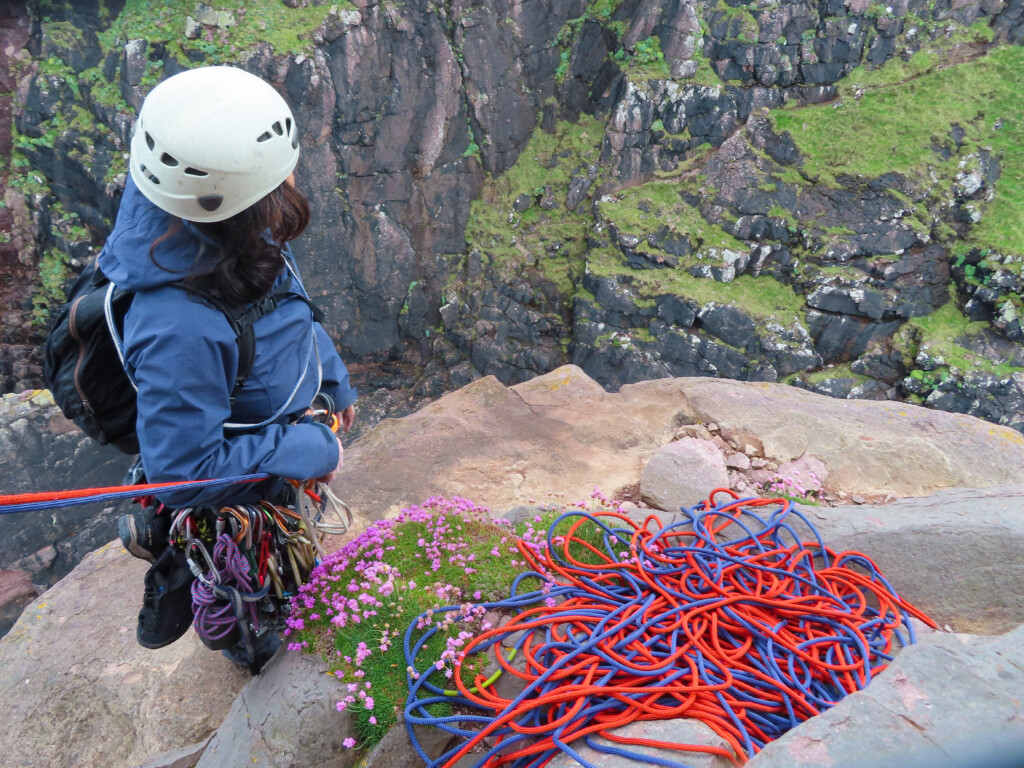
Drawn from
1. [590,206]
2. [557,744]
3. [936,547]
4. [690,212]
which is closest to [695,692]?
[557,744]

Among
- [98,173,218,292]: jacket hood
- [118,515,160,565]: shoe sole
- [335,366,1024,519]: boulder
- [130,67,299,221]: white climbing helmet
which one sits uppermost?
[130,67,299,221]: white climbing helmet

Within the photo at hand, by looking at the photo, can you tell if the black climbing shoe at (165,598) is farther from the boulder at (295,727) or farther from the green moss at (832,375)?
the green moss at (832,375)

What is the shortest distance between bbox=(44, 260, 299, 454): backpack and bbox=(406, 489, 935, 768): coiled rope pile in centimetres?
151

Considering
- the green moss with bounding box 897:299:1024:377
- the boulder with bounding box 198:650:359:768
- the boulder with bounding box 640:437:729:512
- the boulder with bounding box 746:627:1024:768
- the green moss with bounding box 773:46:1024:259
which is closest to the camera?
the boulder with bounding box 746:627:1024:768

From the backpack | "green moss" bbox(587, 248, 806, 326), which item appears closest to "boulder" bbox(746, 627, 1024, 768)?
the backpack

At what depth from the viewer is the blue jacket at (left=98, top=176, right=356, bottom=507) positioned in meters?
1.75

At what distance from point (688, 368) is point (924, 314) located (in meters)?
8.15

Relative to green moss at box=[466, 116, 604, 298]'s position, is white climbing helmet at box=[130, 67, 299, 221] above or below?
above

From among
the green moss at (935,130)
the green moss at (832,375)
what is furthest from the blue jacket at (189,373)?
the green moss at (935,130)

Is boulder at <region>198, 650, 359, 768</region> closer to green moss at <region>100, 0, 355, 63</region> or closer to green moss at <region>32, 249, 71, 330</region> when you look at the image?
green moss at <region>100, 0, 355, 63</region>

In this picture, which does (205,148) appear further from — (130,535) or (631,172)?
(631,172)

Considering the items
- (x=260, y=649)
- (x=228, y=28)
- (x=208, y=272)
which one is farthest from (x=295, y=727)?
(x=228, y=28)

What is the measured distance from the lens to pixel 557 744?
2074mm

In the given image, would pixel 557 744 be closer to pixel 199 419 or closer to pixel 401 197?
pixel 199 419
